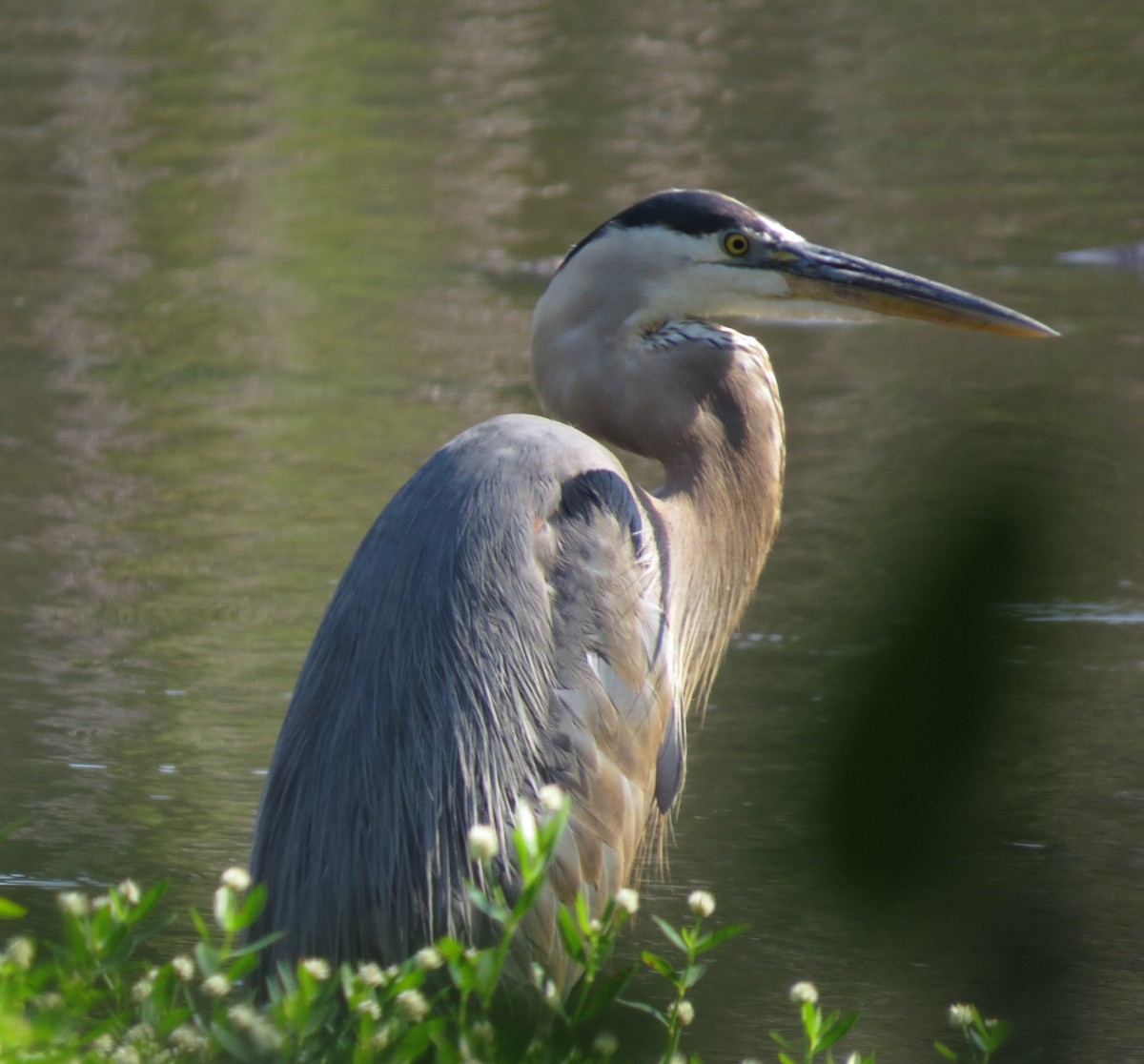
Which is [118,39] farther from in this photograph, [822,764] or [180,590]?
[822,764]

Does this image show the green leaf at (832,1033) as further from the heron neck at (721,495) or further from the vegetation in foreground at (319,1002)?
the heron neck at (721,495)

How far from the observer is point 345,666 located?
2.96 m

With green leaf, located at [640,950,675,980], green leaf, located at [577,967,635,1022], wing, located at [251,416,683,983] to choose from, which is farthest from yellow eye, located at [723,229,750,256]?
green leaf, located at [577,967,635,1022]

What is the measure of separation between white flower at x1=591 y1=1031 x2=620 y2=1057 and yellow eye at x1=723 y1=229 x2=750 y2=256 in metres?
2.57

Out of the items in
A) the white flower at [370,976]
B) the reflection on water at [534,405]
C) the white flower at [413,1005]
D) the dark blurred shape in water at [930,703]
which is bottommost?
the reflection on water at [534,405]

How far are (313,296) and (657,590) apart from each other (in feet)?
19.1

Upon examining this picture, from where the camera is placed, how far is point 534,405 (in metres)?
7.07

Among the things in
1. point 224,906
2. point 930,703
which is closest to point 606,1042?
point 224,906

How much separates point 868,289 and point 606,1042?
2.74 metres

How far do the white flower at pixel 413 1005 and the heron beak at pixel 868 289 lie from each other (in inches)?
91.8

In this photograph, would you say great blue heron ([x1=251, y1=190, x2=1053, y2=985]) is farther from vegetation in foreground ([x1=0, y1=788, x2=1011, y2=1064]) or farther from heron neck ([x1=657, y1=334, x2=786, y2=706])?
vegetation in foreground ([x1=0, y1=788, x2=1011, y2=1064])

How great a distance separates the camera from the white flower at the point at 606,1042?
1.36 m

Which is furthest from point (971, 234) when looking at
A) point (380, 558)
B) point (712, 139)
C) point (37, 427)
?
point (380, 558)

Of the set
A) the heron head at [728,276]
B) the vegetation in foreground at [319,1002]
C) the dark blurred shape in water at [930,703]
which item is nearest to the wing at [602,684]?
the heron head at [728,276]
